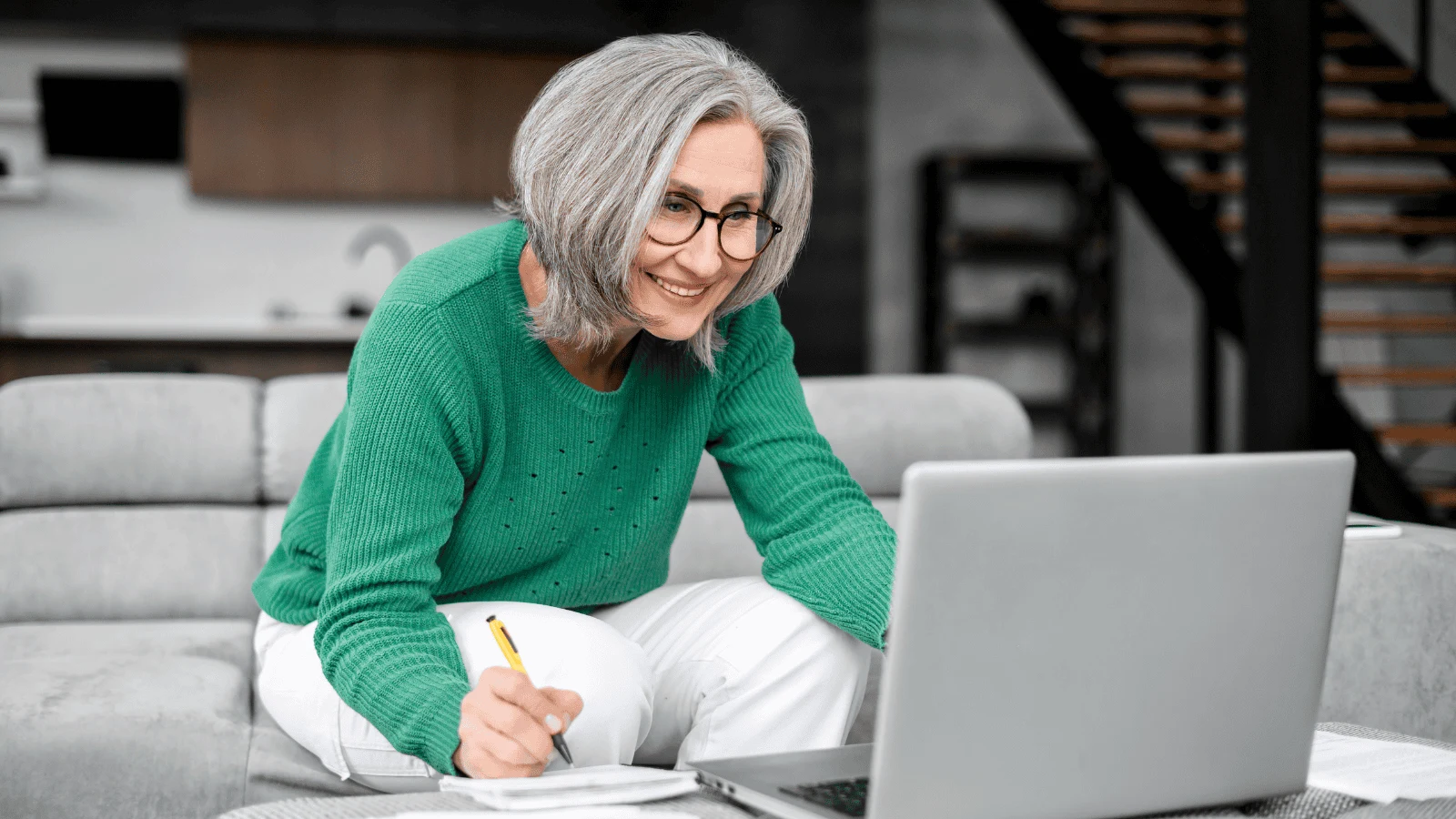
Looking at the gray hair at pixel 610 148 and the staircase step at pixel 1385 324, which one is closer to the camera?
the gray hair at pixel 610 148

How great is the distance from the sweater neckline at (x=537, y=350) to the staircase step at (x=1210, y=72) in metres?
3.86

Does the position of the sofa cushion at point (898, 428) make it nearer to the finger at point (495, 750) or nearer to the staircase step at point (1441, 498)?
the finger at point (495, 750)

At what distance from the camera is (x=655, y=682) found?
138 centimetres

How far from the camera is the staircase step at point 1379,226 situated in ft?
13.6

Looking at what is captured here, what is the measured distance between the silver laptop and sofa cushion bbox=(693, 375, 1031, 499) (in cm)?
133

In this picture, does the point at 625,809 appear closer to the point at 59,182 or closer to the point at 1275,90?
the point at 1275,90

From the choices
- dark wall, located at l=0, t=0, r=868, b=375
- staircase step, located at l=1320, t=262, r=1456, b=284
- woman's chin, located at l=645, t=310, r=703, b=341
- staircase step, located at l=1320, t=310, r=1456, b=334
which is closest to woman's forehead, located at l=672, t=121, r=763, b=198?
woman's chin, located at l=645, t=310, r=703, b=341

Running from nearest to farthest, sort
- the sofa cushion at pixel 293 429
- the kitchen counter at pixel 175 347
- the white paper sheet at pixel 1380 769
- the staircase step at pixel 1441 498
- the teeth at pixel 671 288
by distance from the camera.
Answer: the white paper sheet at pixel 1380 769
the teeth at pixel 671 288
the sofa cushion at pixel 293 429
the staircase step at pixel 1441 498
the kitchen counter at pixel 175 347

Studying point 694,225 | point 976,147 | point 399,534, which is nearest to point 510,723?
point 399,534

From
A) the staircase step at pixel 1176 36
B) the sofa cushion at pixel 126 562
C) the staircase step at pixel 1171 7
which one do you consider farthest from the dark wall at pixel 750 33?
the sofa cushion at pixel 126 562

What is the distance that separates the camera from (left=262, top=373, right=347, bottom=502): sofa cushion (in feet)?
7.02

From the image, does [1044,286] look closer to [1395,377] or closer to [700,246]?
[1395,377]

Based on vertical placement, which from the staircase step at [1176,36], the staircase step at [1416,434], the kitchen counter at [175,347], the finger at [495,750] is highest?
the staircase step at [1176,36]

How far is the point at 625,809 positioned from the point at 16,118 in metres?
6.06
